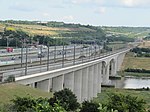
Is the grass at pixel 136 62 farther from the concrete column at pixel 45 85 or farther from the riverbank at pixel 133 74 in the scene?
the concrete column at pixel 45 85

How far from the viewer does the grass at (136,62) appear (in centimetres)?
14530

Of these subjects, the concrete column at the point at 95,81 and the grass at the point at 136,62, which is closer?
the concrete column at the point at 95,81

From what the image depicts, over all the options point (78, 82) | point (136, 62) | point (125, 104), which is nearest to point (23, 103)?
point (125, 104)

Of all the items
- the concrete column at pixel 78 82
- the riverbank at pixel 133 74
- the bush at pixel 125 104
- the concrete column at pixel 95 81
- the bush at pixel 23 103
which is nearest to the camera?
the bush at pixel 23 103

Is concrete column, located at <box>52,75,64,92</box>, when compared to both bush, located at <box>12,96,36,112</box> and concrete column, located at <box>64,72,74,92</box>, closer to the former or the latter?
concrete column, located at <box>64,72,74,92</box>

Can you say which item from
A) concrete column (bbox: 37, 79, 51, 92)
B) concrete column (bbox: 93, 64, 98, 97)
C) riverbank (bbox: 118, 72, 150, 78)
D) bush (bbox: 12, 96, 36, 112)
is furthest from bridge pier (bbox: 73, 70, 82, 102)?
riverbank (bbox: 118, 72, 150, 78)

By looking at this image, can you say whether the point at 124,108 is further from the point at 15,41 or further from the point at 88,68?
the point at 15,41

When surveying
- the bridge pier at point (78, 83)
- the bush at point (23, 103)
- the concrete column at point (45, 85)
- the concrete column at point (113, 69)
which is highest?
the bush at point (23, 103)

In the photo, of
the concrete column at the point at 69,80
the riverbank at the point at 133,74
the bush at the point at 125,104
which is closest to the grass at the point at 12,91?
the bush at the point at 125,104

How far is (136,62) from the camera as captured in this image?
495ft

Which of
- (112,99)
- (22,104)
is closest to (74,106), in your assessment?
(112,99)

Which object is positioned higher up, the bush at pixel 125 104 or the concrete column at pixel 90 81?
the bush at pixel 125 104

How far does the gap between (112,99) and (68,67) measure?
24.5 metres

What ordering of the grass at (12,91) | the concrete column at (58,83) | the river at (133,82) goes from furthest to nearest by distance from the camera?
the river at (133,82), the concrete column at (58,83), the grass at (12,91)
